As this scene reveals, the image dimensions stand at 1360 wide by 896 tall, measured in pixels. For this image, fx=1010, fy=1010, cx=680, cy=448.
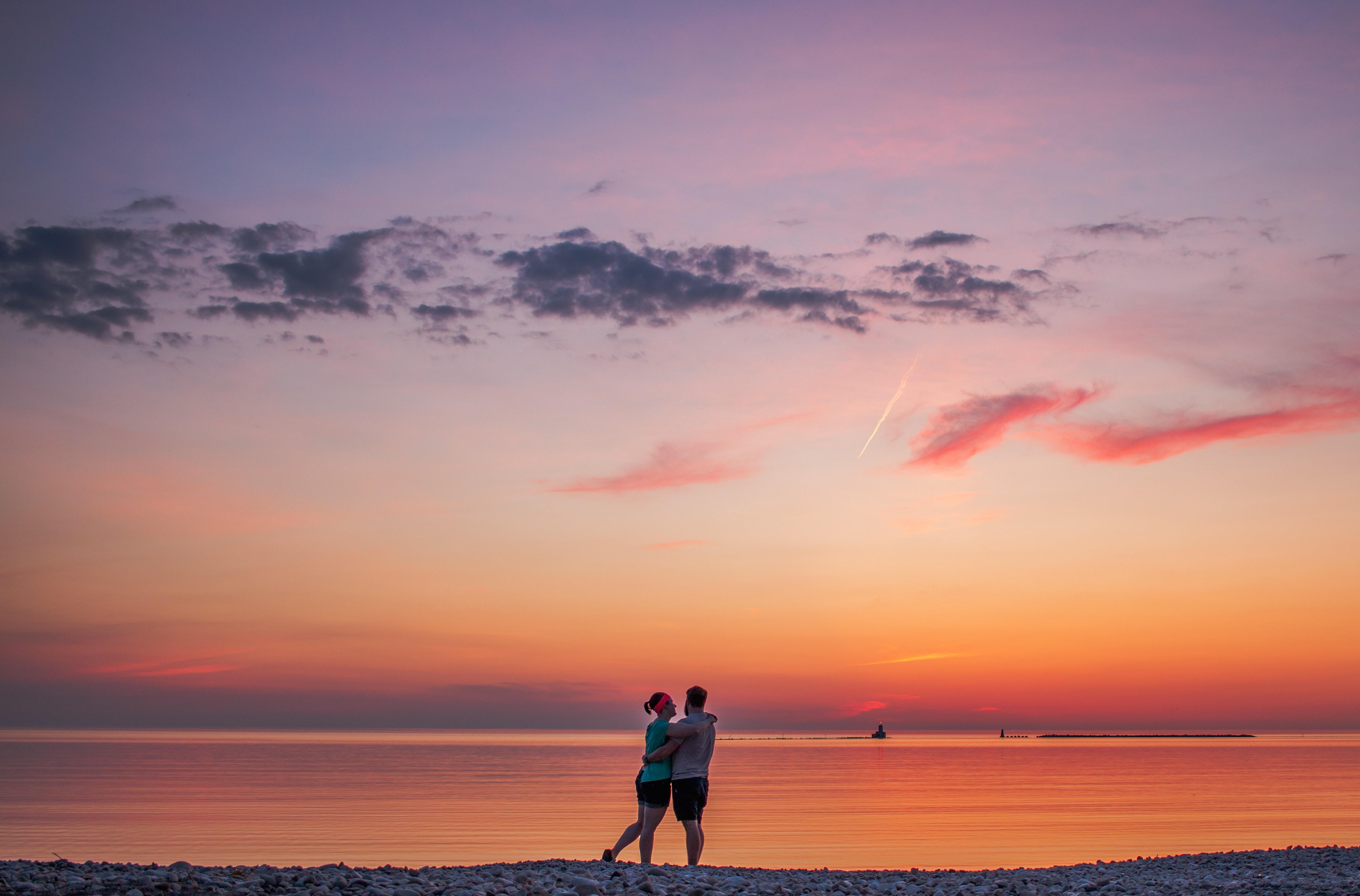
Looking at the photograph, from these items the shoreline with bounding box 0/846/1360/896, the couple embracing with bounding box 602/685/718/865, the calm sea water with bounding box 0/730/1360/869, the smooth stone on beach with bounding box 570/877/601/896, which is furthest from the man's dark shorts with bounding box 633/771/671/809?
the calm sea water with bounding box 0/730/1360/869

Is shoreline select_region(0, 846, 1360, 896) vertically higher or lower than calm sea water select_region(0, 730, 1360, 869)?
higher

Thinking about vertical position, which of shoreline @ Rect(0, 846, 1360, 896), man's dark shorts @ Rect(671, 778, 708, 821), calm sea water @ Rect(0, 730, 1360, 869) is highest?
man's dark shorts @ Rect(671, 778, 708, 821)

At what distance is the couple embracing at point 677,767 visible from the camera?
42.3 feet

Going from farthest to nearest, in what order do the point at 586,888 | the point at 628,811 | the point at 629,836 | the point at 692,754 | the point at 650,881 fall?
the point at 628,811, the point at 629,836, the point at 692,754, the point at 650,881, the point at 586,888

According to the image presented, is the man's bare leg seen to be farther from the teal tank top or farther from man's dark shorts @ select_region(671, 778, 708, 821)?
the teal tank top

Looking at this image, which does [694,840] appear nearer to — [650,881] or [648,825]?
[648,825]

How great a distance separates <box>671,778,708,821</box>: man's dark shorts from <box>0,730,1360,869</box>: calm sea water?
7.72 m

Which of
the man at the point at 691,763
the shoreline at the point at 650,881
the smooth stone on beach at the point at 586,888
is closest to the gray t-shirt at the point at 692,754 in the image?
the man at the point at 691,763

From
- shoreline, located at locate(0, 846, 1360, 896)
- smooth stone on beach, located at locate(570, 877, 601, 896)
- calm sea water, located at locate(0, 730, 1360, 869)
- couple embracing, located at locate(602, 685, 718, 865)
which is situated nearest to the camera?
shoreline, located at locate(0, 846, 1360, 896)

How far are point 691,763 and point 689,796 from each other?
0.45 metres

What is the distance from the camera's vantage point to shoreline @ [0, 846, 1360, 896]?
31.9 ft

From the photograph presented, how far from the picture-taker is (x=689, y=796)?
42.7 feet

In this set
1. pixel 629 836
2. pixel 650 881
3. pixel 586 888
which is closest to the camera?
pixel 586 888

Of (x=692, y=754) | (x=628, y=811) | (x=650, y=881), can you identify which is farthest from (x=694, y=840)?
(x=628, y=811)
